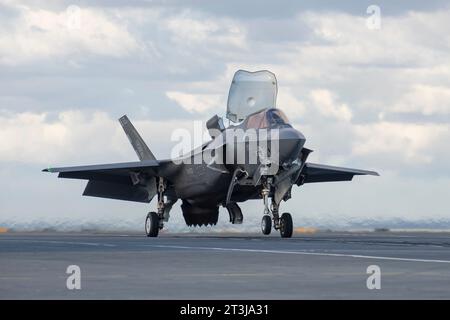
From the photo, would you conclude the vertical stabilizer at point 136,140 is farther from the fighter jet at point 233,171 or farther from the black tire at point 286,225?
the black tire at point 286,225

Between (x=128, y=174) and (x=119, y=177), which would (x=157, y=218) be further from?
(x=119, y=177)

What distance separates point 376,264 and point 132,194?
27.5 meters

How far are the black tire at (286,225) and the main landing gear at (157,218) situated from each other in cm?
642

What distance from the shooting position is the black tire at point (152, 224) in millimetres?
40719

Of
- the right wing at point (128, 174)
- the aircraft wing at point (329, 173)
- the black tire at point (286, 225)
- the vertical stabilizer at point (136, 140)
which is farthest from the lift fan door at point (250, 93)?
the vertical stabilizer at point (136, 140)

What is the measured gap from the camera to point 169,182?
41938mm

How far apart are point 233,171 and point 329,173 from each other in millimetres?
7989

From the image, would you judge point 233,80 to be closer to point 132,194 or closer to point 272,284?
point 132,194

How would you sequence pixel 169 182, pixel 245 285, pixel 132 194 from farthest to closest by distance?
1. pixel 132 194
2. pixel 169 182
3. pixel 245 285

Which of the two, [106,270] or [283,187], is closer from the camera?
[106,270]

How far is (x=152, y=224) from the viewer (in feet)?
134
